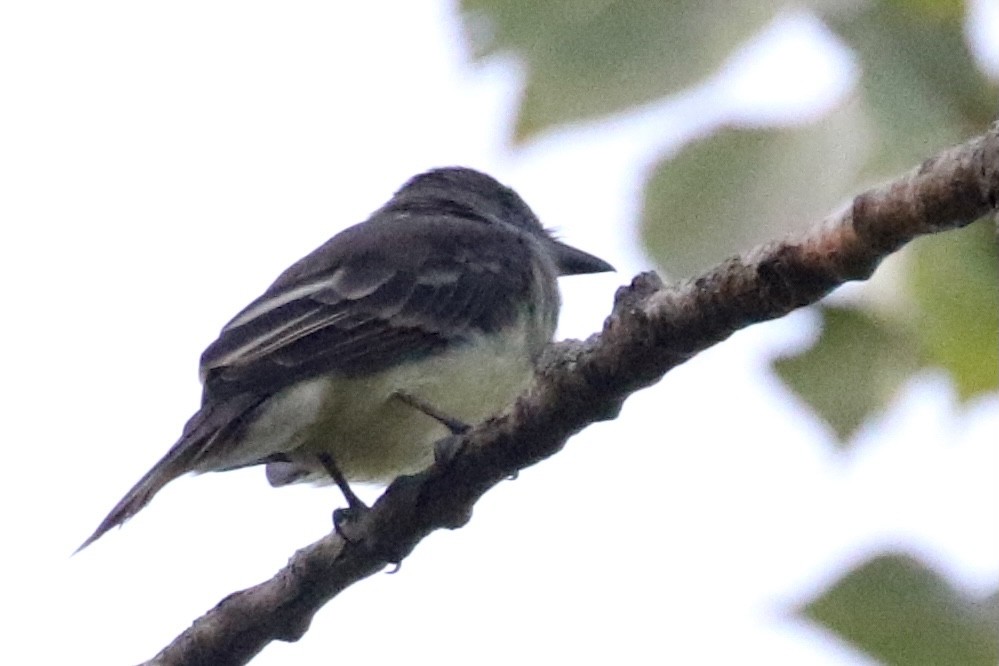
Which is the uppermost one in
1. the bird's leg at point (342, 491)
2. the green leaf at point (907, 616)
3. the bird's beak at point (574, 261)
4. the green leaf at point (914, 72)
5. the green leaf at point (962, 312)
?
the bird's beak at point (574, 261)

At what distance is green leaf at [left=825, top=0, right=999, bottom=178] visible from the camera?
123 centimetres

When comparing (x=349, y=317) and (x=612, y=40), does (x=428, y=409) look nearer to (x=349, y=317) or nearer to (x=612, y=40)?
(x=349, y=317)

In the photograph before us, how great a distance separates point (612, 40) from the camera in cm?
124

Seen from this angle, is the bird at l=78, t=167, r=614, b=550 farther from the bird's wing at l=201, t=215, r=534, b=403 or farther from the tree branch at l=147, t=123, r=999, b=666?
the tree branch at l=147, t=123, r=999, b=666

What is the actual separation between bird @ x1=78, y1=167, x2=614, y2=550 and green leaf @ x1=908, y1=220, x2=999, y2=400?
238 cm

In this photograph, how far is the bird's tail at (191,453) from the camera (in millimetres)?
3334

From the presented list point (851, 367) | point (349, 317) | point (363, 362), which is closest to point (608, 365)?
point (851, 367)

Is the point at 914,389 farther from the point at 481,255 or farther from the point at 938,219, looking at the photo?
the point at 481,255

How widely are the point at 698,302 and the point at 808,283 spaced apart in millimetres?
241

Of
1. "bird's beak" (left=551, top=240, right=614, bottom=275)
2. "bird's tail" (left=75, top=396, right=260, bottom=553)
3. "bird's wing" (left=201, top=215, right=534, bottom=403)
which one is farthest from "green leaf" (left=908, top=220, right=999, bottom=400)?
"bird's beak" (left=551, top=240, right=614, bottom=275)

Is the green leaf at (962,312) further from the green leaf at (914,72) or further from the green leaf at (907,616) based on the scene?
the green leaf at (907,616)

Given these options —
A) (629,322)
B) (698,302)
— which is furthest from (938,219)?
(629,322)

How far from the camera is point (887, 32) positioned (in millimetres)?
1274

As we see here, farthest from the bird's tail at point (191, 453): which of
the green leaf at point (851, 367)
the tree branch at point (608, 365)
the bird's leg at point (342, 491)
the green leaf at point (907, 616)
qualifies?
the green leaf at point (907, 616)
